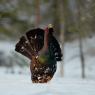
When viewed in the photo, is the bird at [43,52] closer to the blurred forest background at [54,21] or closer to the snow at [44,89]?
the snow at [44,89]

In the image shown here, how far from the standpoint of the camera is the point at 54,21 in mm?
30656

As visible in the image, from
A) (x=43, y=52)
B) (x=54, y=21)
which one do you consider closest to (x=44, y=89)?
(x=43, y=52)

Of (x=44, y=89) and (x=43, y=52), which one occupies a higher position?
(x=43, y=52)

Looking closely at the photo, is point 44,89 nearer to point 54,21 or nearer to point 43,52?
point 43,52

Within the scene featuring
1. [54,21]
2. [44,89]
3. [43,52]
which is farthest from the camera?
[54,21]

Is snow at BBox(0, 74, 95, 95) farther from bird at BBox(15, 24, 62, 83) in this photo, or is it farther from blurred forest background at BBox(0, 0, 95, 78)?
blurred forest background at BBox(0, 0, 95, 78)

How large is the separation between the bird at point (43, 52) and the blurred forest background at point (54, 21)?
12.6ft

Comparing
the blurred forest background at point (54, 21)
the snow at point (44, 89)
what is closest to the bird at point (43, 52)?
the snow at point (44, 89)

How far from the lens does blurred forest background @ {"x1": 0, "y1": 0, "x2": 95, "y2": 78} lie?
1738cm

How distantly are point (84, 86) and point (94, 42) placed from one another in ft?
53.5

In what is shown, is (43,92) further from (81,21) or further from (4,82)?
(81,21)

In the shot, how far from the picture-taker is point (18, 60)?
73.9 ft

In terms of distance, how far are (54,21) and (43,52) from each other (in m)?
21.1

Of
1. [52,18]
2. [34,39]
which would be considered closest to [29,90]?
[34,39]
